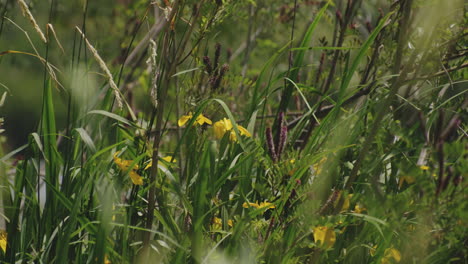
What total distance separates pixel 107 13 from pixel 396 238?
347 cm

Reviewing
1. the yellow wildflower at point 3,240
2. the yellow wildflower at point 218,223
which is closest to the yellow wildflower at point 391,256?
the yellow wildflower at point 218,223

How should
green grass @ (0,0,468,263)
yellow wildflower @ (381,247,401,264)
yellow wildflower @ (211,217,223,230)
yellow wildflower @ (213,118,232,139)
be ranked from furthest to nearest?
yellow wildflower @ (213,118,232,139)
yellow wildflower @ (211,217,223,230)
yellow wildflower @ (381,247,401,264)
green grass @ (0,0,468,263)

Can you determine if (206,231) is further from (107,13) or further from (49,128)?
(107,13)

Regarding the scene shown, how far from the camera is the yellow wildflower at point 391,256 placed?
1.62 m

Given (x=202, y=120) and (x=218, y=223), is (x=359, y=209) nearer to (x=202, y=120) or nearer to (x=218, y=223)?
(x=218, y=223)

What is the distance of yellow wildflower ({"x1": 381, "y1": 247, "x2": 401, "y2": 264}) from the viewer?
162 cm

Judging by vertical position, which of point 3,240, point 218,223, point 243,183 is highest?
point 243,183

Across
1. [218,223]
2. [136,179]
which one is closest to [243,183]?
[218,223]

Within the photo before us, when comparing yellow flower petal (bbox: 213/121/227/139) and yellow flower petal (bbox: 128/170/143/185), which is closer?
yellow flower petal (bbox: 128/170/143/185)

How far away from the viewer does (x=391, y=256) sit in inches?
67.0

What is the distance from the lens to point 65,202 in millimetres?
1620

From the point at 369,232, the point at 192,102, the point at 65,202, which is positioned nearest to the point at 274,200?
the point at 369,232

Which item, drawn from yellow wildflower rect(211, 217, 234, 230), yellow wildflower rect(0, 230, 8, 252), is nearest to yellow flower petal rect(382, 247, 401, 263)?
yellow wildflower rect(211, 217, 234, 230)

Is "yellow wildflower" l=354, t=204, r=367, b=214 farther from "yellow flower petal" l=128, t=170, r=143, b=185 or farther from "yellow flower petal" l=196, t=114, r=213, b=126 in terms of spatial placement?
"yellow flower petal" l=128, t=170, r=143, b=185
